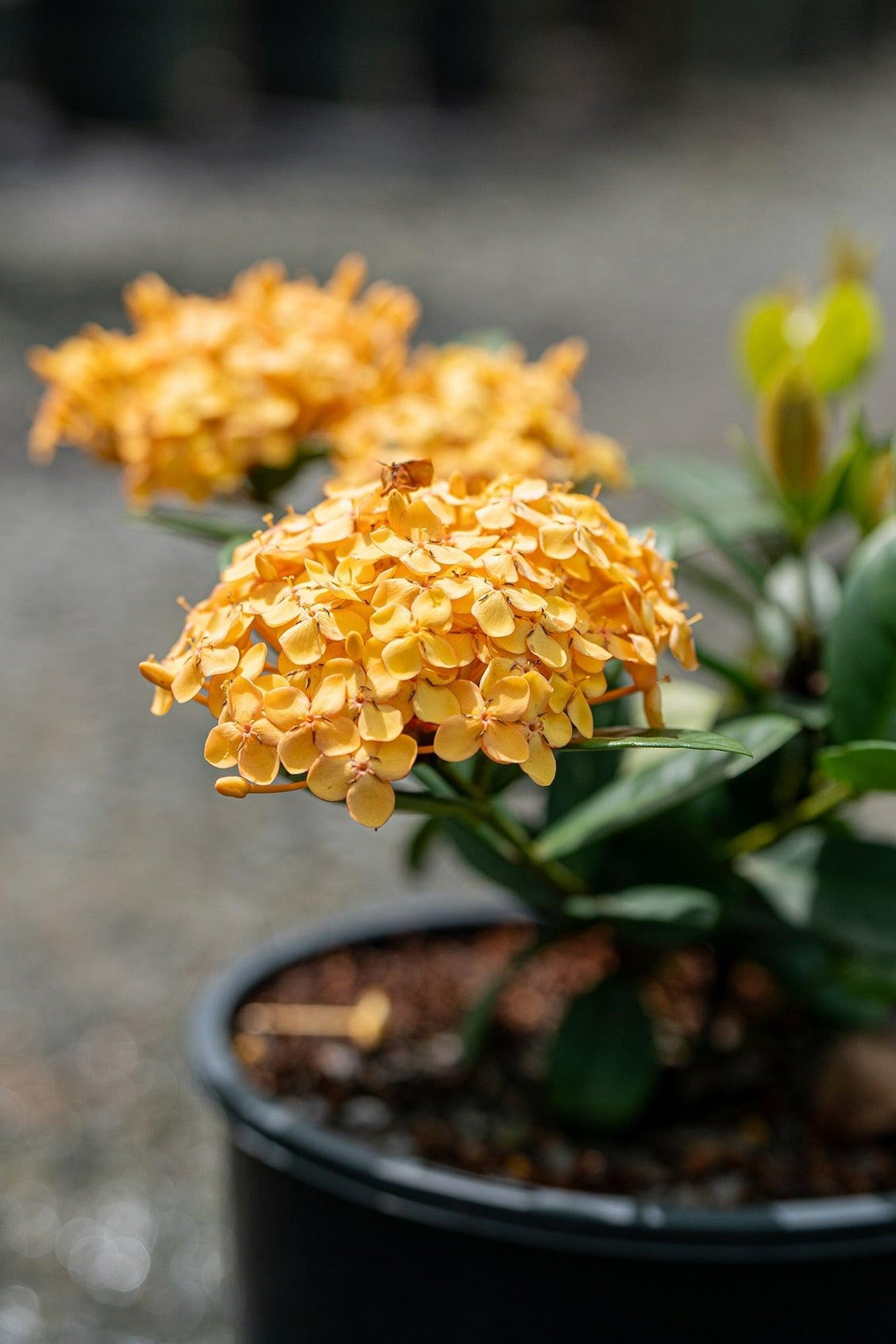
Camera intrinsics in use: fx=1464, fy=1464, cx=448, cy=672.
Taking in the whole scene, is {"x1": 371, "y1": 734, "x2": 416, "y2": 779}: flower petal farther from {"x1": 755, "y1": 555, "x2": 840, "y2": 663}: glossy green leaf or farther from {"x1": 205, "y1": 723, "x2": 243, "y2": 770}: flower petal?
{"x1": 755, "y1": 555, "x2": 840, "y2": 663}: glossy green leaf

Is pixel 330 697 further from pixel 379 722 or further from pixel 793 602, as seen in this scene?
pixel 793 602

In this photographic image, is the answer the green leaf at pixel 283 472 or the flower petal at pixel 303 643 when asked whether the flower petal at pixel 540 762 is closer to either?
the flower petal at pixel 303 643

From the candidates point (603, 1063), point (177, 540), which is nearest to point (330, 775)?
point (603, 1063)

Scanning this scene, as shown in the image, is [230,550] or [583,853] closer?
[230,550]

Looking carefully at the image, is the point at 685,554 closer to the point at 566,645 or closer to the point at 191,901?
the point at 566,645

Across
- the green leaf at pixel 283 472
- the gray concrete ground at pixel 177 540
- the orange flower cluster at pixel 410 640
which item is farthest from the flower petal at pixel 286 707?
the gray concrete ground at pixel 177 540

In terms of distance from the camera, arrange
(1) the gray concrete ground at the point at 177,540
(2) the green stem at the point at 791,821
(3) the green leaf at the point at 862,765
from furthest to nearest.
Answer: (1) the gray concrete ground at the point at 177,540 < (2) the green stem at the point at 791,821 < (3) the green leaf at the point at 862,765

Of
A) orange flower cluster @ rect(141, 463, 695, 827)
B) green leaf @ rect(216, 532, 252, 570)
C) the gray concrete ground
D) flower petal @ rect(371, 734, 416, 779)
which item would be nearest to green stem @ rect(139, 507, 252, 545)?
green leaf @ rect(216, 532, 252, 570)
